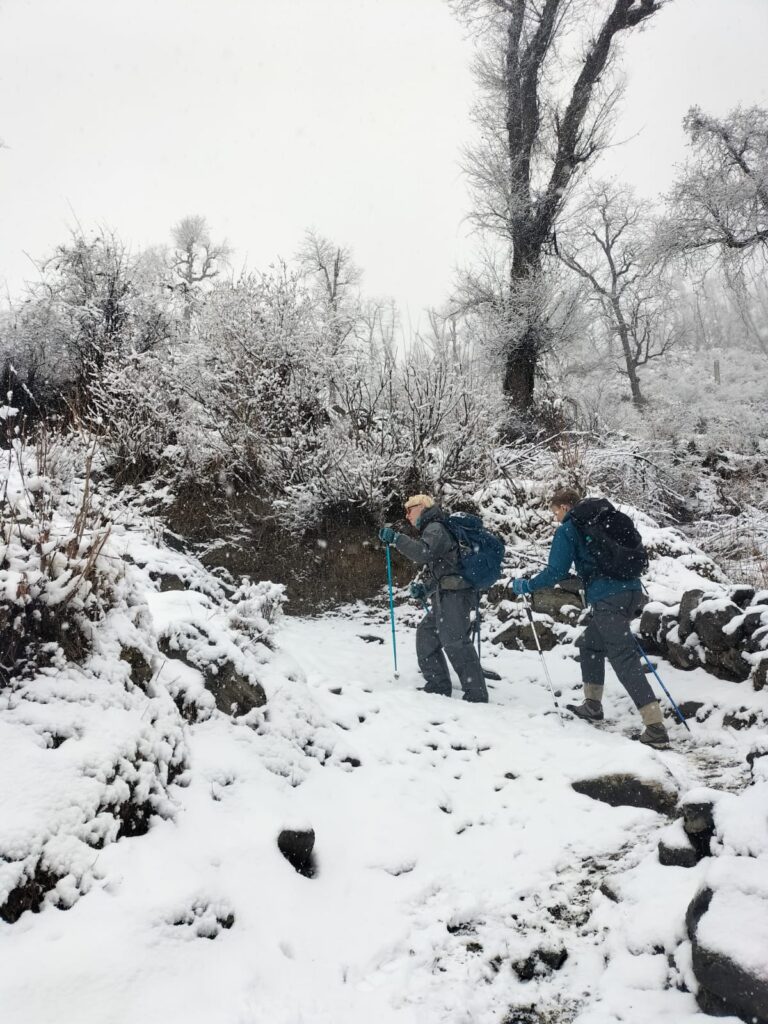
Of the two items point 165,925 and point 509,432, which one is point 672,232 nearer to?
point 509,432

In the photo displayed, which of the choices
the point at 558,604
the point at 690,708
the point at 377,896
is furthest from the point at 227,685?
the point at 558,604

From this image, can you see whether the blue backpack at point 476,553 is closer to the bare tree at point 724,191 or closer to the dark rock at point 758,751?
the dark rock at point 758,751

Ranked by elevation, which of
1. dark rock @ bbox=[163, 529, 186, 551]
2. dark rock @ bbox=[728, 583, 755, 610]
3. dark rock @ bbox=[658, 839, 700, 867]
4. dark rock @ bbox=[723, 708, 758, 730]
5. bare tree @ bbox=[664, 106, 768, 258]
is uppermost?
bare tree @ bbox=[664, 106, 768, 258]

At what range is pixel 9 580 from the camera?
8.13 ft

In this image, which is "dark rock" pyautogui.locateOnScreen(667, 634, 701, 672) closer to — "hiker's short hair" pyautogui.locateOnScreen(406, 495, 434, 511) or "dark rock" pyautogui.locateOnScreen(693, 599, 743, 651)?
"dark rock" pyautogui.locateOnScreen(693, 599, 743, 651)

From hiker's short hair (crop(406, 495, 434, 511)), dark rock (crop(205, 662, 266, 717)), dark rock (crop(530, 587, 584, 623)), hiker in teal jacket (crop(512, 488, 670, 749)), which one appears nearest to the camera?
dark rock (crop(205, 662, 266, 717))

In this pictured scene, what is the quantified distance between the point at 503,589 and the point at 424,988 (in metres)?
5.52

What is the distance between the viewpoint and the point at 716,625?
15.8 feet

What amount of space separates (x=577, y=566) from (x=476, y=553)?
839 mm

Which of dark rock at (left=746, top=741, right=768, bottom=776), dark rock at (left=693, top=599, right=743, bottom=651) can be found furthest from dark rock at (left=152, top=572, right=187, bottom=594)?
dark rock at (left=746, top=741, right=768, bottom=776)

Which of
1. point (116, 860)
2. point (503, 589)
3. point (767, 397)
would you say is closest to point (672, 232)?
point (767, 397)

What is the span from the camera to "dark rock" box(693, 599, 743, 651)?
186 inches

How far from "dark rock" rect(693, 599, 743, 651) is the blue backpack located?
1796 mm

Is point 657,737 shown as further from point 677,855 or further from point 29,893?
point 29,893
